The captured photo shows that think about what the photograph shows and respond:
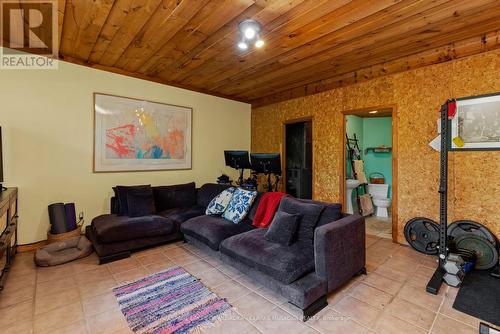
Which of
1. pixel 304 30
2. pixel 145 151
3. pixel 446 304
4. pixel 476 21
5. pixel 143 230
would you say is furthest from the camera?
pixel 145 151

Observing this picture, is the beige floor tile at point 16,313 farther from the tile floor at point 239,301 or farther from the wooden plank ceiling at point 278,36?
the wooden plank ceiling at point 278,36

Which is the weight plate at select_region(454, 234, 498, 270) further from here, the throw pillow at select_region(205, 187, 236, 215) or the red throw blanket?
the throw pillow at select_region(205, 187, 236, 215)

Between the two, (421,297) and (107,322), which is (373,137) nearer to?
(421,297)

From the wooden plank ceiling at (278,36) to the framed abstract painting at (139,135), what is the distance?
588 millimetres

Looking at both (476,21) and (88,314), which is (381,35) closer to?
(476,21)

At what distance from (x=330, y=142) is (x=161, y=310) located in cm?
355

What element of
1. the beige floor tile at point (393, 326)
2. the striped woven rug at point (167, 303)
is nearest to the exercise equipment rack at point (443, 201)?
the beige floor tile at point (393, 326)

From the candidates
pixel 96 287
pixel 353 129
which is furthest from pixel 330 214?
pixel 353 129

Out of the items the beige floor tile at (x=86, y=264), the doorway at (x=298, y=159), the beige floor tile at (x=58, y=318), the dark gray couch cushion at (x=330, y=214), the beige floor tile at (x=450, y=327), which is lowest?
the beige floor tile at (x=58, y=318)

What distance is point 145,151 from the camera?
3.99 metres

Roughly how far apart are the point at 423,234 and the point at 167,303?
3.30m

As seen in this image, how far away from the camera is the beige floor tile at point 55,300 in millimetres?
1954

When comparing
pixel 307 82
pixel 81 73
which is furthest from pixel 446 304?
pixel 81 73

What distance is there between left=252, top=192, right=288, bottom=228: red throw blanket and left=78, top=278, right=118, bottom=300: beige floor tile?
5.54ft
